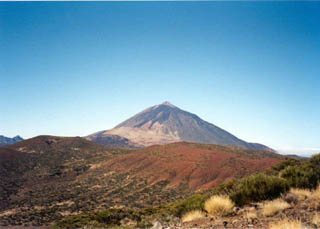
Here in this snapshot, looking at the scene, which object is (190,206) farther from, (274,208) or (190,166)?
(190,166)

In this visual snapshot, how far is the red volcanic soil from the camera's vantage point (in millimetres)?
37594

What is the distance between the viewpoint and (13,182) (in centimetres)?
4606

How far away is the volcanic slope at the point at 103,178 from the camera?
27.8m

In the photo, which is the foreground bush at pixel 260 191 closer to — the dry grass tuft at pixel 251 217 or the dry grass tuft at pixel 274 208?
the dry grass tuft at pixel 274 208

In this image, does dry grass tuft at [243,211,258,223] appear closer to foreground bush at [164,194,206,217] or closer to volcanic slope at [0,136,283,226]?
foreground bush at [164,194,206,217]

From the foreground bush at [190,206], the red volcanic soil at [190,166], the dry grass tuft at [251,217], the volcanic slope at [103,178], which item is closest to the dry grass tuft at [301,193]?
the dry grass tuft at [251,217]

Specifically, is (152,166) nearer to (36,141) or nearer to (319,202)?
(319,202)

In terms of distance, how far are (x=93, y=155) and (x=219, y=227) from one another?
7128 cm

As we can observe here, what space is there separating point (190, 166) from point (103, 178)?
19236mm

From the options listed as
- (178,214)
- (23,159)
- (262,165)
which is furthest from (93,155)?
(178,214)

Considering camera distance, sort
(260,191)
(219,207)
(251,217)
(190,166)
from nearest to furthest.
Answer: (251,217)
(219,207)
(260,191)
(190,166)

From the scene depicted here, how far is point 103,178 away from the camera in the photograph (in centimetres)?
4575

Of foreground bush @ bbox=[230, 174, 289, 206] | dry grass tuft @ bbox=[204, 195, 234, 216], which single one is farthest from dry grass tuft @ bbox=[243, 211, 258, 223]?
foreground bush @ bbox=[230, 174, 289, 206]

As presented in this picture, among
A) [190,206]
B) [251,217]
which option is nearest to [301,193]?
[251,217]
